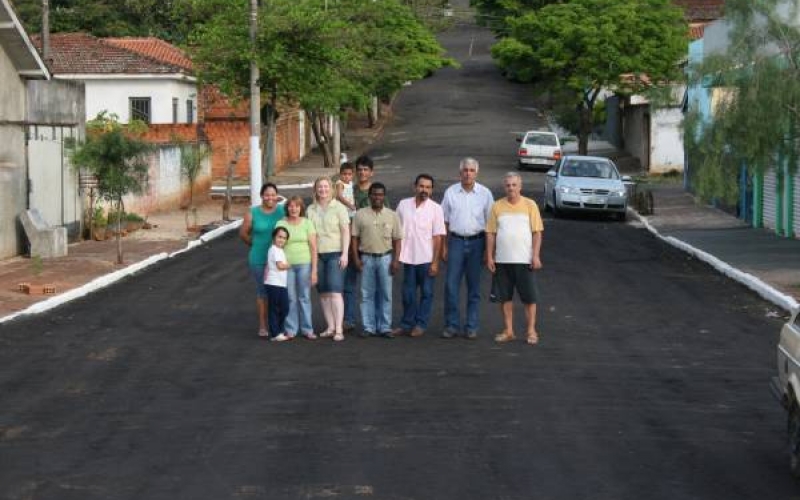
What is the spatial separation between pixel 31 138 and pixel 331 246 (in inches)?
496

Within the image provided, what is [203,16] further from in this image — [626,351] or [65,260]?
[626,351]

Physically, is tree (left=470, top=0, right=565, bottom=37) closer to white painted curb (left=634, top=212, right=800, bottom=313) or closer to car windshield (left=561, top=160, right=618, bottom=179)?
car windshield (left=561, top=160, right=618, bottom=179)

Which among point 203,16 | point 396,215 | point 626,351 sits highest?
point 203,16

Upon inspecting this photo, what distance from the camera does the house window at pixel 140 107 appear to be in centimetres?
5466

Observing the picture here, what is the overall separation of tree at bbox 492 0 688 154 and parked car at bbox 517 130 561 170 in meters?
2.89

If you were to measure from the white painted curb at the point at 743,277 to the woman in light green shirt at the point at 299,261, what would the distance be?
17.7 feet

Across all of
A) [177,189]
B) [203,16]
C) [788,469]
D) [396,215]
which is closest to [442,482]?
[788,469]

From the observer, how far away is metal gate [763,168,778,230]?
106 feet

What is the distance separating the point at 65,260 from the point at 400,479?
16867 millimetres

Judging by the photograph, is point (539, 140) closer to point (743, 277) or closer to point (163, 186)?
point (163, 186)

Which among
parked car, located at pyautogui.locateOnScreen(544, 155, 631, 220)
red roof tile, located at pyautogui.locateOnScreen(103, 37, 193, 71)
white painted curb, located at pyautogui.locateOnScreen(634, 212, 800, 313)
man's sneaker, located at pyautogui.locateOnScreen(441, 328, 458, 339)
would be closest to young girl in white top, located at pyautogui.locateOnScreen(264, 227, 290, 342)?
man's sneaker, located at pyautogui.locateOnScreen(441, 328, 458, 339)

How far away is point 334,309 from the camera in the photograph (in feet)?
52.6

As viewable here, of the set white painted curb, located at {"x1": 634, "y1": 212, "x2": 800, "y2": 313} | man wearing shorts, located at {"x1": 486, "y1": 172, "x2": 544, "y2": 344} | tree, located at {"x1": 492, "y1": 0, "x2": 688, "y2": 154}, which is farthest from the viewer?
tree, located at {"x1": 492, "y1": 0, "x2": 688, "y2": 154}

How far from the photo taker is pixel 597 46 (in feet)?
193
